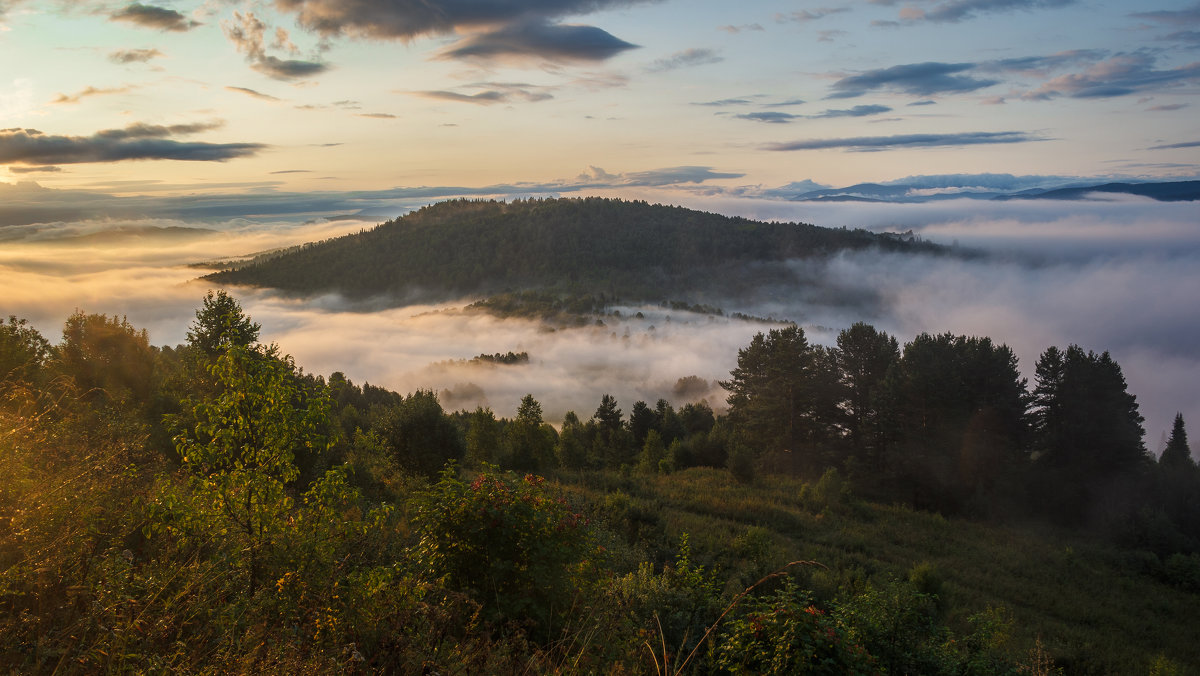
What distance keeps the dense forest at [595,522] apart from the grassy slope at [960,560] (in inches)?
8.5

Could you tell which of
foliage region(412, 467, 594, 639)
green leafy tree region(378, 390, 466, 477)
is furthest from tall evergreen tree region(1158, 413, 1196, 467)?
foliage region(412, 467, 594, 639)

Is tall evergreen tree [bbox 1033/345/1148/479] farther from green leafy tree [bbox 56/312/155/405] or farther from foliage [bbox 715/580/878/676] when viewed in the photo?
green leafy tree [bbox 56/312/155/405]

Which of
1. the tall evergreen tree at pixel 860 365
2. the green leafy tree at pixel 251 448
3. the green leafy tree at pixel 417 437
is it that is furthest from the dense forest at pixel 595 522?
the tall evergreen tree at pixel 860 365

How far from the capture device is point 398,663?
4.98 m

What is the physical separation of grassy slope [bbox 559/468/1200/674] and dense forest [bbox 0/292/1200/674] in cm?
22

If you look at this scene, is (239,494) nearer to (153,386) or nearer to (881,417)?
(153,386)

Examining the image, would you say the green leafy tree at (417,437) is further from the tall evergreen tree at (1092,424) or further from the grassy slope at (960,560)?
the tall evergreen tree at (1092,424)

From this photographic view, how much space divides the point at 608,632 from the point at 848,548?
23948 millimetres

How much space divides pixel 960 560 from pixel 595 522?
24.9 meters

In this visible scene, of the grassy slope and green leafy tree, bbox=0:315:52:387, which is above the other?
green leafy tree, bbox=0:315:52:387

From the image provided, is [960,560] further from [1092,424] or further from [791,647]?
[791,647]

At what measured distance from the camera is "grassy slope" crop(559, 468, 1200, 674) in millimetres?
19406

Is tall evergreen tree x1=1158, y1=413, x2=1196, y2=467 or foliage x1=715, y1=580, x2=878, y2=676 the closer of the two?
foliage x1=715, y1=580, x2=878, y2=676

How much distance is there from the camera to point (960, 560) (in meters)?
27.9
